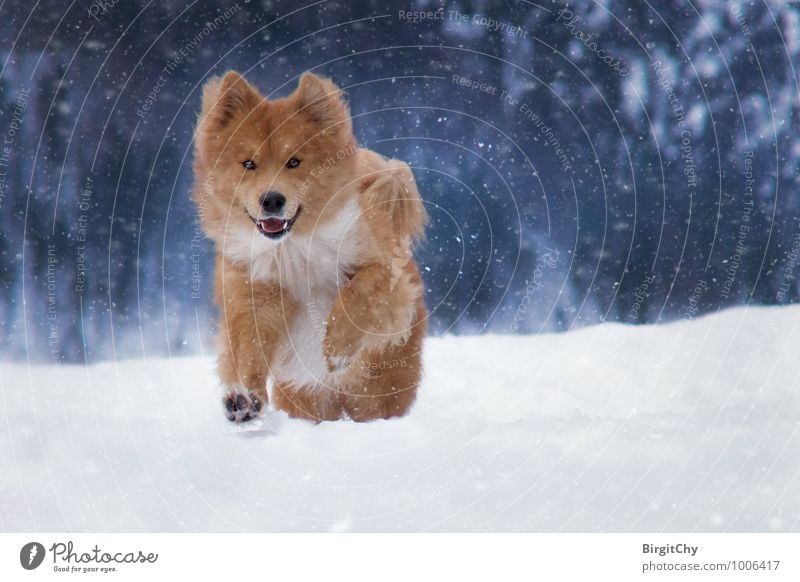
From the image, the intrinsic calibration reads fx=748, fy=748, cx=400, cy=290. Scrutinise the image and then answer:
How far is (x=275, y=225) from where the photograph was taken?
1968 mm

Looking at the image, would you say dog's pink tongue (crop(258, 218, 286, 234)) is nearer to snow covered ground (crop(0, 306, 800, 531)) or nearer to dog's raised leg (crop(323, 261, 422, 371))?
dog's raised leg (crop(323, 261, 422, 371))

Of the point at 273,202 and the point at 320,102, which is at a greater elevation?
the point at 320,102

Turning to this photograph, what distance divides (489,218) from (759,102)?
87 centimetres

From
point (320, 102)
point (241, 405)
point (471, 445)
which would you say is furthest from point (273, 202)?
point (471, 445)

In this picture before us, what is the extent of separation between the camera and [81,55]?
7.03 feet

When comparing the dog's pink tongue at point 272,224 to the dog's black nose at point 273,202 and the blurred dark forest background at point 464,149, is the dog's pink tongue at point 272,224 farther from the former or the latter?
the blurred dark forest background at point 464,149

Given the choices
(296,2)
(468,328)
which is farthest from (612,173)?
(296,2)

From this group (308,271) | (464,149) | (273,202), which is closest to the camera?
(273,202)

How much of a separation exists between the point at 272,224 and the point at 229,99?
0.35 m

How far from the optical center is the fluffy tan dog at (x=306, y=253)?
1.95m

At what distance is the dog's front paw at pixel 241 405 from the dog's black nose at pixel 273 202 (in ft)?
1.59

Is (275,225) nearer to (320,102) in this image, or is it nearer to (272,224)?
(272,224)

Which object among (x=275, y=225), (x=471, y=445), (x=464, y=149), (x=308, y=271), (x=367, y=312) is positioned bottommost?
(x=471, y=445)

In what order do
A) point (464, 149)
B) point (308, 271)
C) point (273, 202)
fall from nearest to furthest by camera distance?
point (273, 202) → point (308, 271) → point (464, 149)
